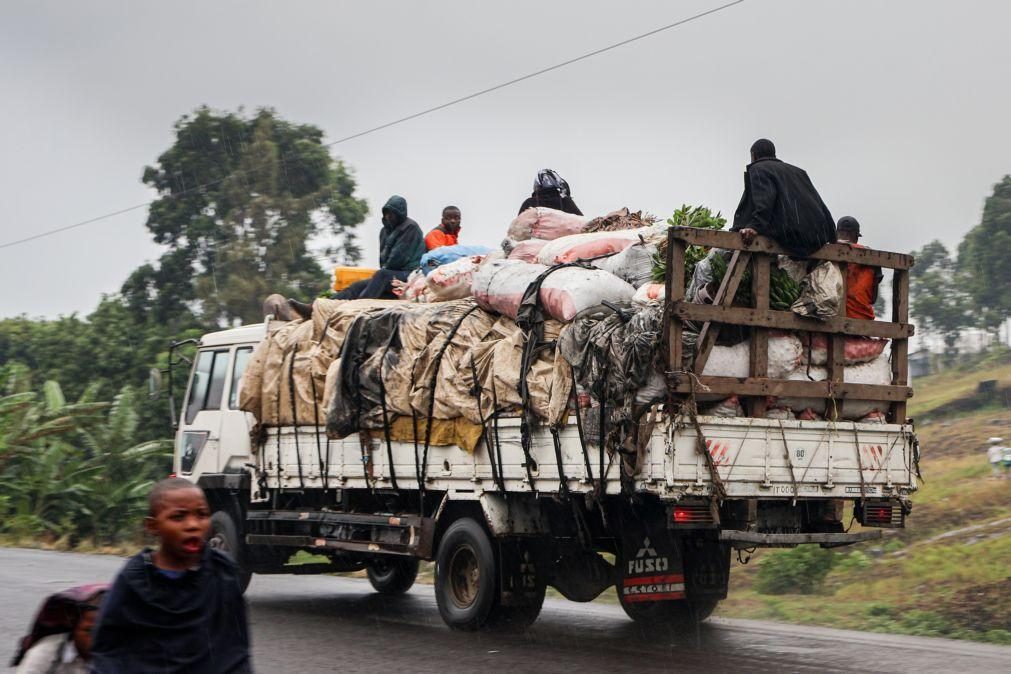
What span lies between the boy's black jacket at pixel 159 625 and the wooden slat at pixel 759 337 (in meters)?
4.87

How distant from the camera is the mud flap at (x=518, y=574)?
29.4ft

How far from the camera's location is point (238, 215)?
96.1 ft

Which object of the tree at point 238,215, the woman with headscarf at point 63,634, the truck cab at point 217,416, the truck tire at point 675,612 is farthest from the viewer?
the tree at point 238,215

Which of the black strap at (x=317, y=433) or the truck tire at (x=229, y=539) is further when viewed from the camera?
the truck tire at (x=229, y=539)

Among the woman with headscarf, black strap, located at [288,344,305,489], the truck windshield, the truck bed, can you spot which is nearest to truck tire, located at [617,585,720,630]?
the truck bed

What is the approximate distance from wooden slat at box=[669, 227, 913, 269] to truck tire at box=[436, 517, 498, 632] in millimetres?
2700

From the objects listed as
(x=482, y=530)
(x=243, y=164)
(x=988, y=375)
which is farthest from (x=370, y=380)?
(x=243, y=164)

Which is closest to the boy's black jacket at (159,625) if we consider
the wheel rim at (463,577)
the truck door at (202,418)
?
the wheel rim at (463,577)

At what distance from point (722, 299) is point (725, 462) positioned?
991 millimetres

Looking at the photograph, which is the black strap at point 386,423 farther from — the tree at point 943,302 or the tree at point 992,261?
the tree at point 943,302

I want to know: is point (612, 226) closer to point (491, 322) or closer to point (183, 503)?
point (491, 322)

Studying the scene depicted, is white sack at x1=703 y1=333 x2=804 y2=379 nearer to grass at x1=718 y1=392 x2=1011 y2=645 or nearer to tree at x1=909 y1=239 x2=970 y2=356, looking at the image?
grass at x1=718 y1=392 x2=1011 y2=645

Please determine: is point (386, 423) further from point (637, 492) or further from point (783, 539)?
point (783, 539)

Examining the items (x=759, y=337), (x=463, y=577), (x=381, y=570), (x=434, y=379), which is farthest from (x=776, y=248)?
(x=381, y=570)
